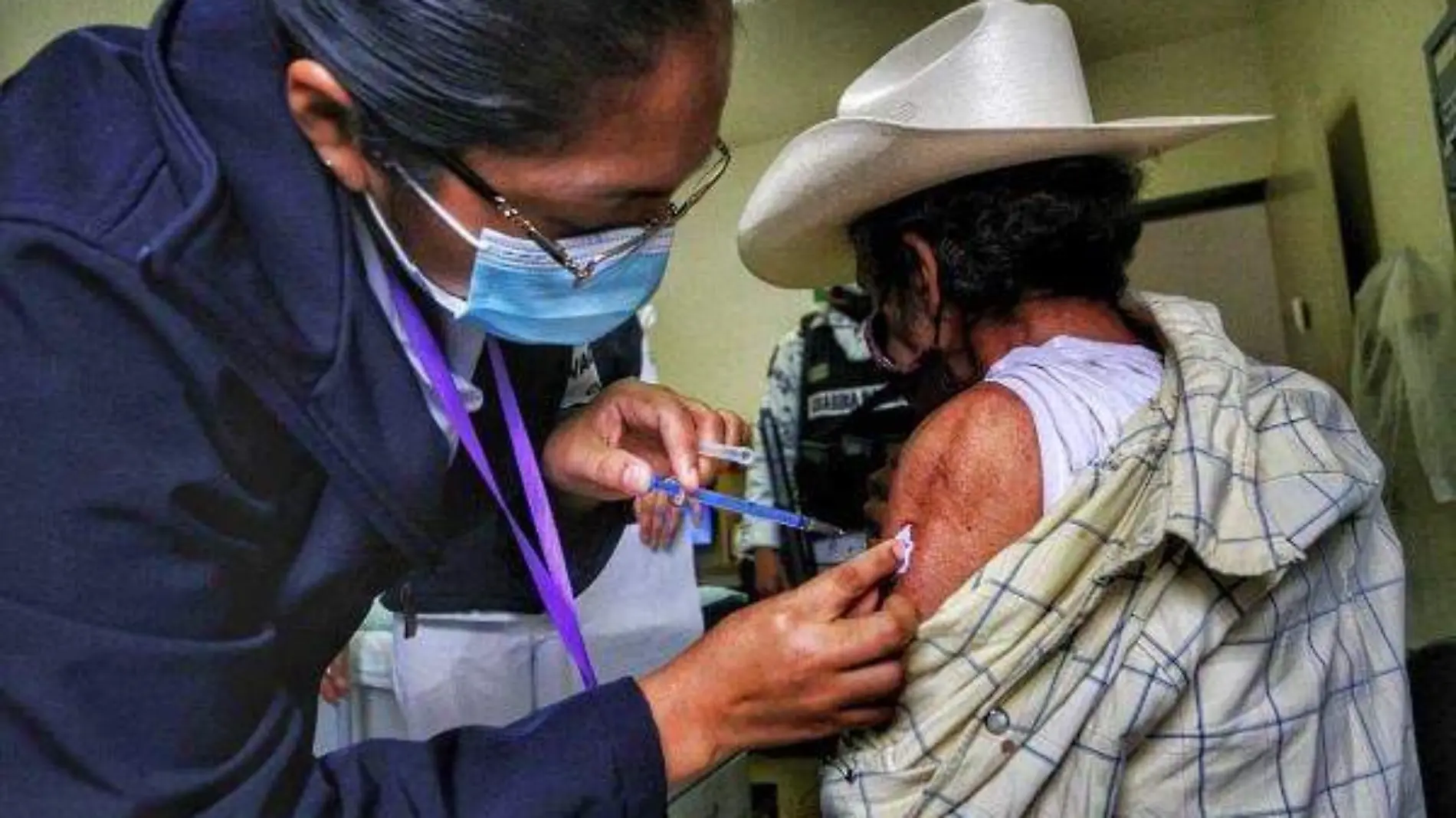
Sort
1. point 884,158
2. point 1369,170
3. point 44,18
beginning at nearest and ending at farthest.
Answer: point 44,18
point 884,158
point 1369,170

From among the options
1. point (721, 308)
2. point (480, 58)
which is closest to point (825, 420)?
point (721, 308)

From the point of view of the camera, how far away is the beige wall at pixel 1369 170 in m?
1.49

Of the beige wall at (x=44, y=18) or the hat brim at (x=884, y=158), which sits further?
the hat brim at (x=884, y=158)

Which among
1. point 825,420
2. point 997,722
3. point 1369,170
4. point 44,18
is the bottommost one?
point 997,722

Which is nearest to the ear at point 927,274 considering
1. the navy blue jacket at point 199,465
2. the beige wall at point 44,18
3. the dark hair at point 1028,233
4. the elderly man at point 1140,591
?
the dark hair at point 1028,233

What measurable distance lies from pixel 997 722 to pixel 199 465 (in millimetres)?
515

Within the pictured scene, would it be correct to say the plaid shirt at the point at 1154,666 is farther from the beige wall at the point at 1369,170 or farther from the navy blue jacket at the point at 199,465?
the beige wall at the point at 1369,170

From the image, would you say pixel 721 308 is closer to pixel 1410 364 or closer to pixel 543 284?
pixel 543 284

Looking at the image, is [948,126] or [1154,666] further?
[948,126]

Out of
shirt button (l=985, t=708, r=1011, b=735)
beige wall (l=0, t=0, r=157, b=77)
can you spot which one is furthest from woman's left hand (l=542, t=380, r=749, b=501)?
beige wall (l=0, t=0, r=157, b=77)

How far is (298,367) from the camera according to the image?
570 millimetres

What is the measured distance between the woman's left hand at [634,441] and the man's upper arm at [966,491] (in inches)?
5.9

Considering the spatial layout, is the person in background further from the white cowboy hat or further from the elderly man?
the elderly man

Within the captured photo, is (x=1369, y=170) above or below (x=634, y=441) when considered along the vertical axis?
above
